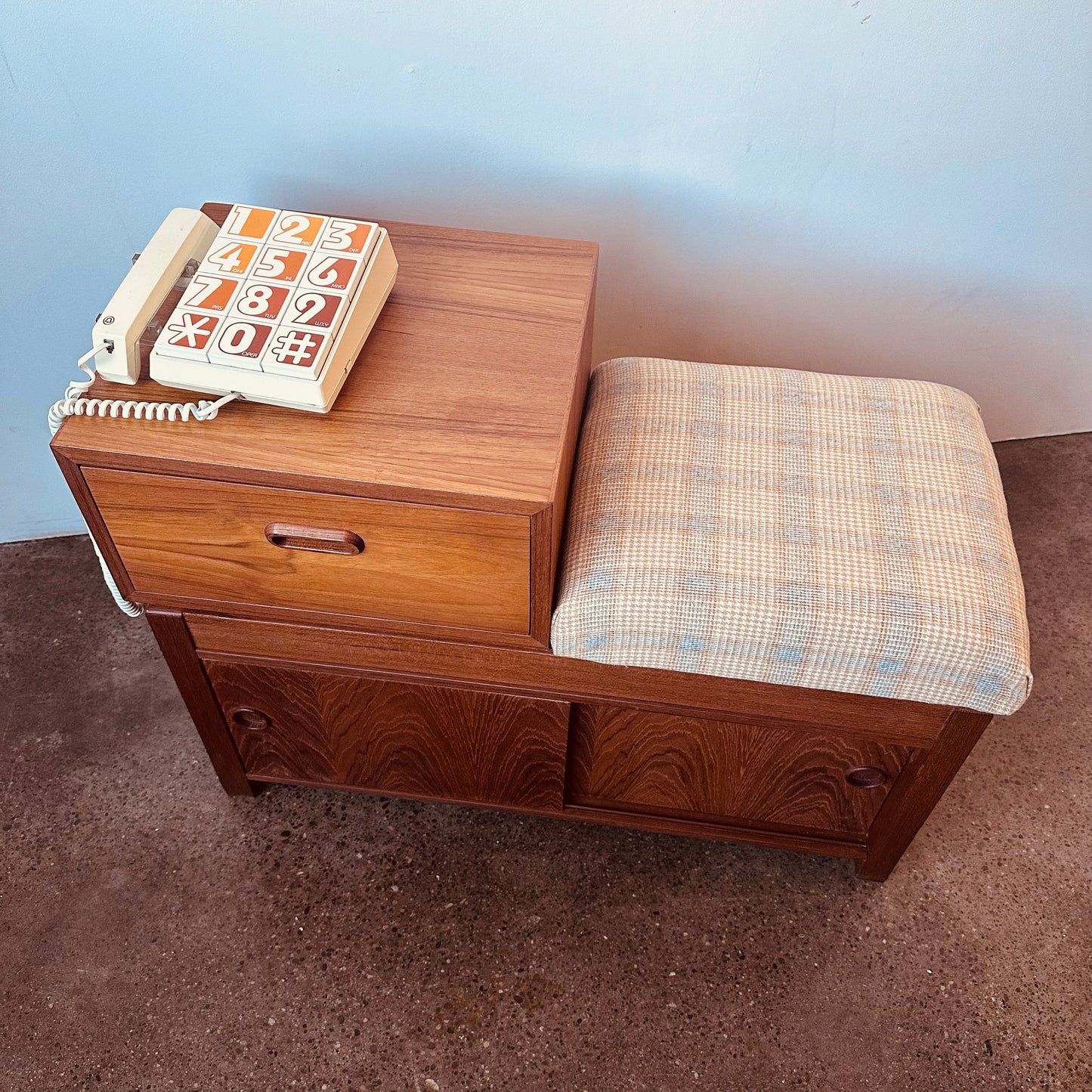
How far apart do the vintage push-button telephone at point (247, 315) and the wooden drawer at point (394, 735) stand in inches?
13.0

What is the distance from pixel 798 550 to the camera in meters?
0.88

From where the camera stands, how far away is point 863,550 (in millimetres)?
876

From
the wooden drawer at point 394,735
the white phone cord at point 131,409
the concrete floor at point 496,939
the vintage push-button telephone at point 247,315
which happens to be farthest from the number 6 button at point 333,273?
the concrete floor at point 496,939

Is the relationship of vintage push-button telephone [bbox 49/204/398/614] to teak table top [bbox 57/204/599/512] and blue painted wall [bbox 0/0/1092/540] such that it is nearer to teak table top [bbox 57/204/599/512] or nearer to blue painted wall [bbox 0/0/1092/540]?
teak table top [bbox 57/204/599/512]

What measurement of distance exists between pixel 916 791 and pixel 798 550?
→ 33cm

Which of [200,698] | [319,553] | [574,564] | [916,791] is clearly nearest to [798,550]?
[574,564]

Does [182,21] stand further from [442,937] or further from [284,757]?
[442,937]

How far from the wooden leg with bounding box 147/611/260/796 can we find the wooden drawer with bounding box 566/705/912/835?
16.1 inches

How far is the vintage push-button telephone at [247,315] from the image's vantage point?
0.78m

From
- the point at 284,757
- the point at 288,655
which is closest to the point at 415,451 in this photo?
the point at 288,655

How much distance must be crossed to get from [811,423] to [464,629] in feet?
1.39

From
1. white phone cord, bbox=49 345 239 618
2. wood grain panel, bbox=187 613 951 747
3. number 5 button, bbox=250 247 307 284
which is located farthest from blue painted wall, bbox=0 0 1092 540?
wood grain panel, bbox=187 613 951 747

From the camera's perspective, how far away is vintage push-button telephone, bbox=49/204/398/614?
0.78 metres

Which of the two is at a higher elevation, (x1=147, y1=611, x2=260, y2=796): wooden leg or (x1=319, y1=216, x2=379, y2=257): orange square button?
(x1=319, y1=216, x2=379, y2=257): orange square button
